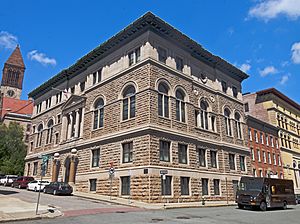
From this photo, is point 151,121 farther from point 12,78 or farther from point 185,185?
point 12,78

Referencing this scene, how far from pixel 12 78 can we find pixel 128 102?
10767 centimetres

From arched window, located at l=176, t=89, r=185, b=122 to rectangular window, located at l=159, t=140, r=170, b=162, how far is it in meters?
3.49

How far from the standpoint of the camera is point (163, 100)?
27875mm

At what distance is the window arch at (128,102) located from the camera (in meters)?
28.1

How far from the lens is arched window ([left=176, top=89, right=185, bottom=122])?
29316mm

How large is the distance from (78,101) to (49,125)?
971 cm

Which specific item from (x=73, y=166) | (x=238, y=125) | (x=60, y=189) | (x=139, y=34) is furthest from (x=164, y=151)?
(x=238, y=125)

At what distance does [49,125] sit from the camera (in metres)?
42.8

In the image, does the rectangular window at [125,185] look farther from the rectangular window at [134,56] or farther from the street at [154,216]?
the rectangular window at [134,56]

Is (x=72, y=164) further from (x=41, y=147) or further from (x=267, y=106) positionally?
(x=267, y=106)

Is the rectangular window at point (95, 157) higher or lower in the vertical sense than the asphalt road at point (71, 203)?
higher

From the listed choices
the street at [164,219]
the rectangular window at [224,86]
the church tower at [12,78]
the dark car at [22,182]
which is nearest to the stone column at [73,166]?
the dark car at [22,182]

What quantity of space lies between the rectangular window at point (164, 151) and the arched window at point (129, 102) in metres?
4.13

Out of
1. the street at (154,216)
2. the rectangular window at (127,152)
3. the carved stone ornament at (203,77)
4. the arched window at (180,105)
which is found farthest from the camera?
the carved stone ornament at (203,77)
